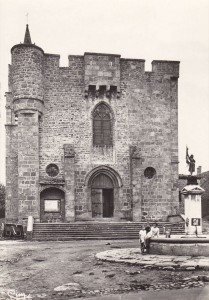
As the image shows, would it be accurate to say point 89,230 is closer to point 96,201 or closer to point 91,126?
point 96,201

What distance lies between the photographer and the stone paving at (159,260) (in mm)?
13617

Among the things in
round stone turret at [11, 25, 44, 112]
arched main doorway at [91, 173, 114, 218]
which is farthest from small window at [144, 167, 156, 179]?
round stone turret at [11, 25, 44, 112]

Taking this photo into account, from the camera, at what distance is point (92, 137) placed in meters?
32.8

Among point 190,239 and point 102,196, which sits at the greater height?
point 102,196

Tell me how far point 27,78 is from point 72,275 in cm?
2000

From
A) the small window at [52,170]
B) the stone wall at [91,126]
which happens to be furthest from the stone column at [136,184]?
the small window at [52,170]

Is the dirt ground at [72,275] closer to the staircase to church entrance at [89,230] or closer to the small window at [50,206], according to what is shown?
the staircase to church entrance at [89,230]

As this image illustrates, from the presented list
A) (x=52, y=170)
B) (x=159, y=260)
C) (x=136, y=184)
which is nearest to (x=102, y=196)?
(x=136, y=184)

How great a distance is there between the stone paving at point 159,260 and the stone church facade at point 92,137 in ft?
46.9

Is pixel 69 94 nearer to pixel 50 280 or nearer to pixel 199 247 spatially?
pixel 199 247

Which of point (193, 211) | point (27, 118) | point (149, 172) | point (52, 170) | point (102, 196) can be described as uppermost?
point (27, 118)

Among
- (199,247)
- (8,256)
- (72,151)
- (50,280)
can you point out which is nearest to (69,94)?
(72,151)

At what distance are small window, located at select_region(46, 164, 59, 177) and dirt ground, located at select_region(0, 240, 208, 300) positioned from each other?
1411cm

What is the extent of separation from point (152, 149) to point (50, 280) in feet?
70.6
